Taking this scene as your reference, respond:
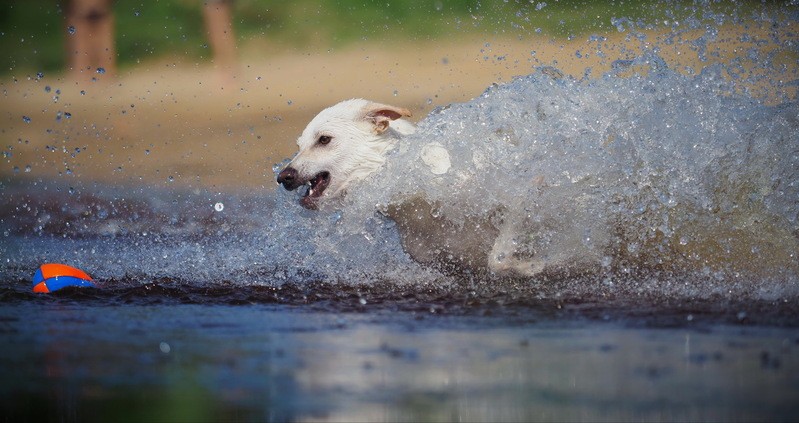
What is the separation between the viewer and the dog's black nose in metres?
7.31

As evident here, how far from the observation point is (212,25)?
1898cm

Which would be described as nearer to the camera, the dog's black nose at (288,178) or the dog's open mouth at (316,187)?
the dog's black nose at (288,178)

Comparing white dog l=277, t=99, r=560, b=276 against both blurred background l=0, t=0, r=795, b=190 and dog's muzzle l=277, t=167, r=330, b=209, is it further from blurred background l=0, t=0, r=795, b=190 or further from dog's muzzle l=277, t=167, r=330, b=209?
blurred background l=0, t=0, r=795, b=190

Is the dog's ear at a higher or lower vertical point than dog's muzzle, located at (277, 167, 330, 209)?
higher

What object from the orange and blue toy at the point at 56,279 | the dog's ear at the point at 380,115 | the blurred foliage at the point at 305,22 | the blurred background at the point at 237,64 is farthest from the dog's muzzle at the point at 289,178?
the blurred foliage at the point at 305,22

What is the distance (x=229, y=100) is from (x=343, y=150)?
31.8ft

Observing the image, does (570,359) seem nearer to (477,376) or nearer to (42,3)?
(477,376)

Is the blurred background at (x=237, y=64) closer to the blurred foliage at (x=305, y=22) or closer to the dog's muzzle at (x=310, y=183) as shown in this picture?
the blurred foliage at (x=305, y=22)

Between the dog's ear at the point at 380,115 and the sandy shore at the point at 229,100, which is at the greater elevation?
the sandy shore at the point at 229,100

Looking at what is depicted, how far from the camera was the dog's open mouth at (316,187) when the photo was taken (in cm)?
745

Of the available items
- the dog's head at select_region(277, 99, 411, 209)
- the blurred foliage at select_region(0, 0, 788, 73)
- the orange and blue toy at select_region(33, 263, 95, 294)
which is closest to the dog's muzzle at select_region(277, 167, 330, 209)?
the dog's head at select_region(277, 99, 411, 209)

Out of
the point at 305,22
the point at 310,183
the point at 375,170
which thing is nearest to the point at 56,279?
the point at 310,183

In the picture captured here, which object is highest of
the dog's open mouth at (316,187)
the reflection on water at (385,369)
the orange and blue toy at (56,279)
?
the dog's open mouth at (316,187)

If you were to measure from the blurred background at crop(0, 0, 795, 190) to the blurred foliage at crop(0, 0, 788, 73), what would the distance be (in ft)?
0.09
